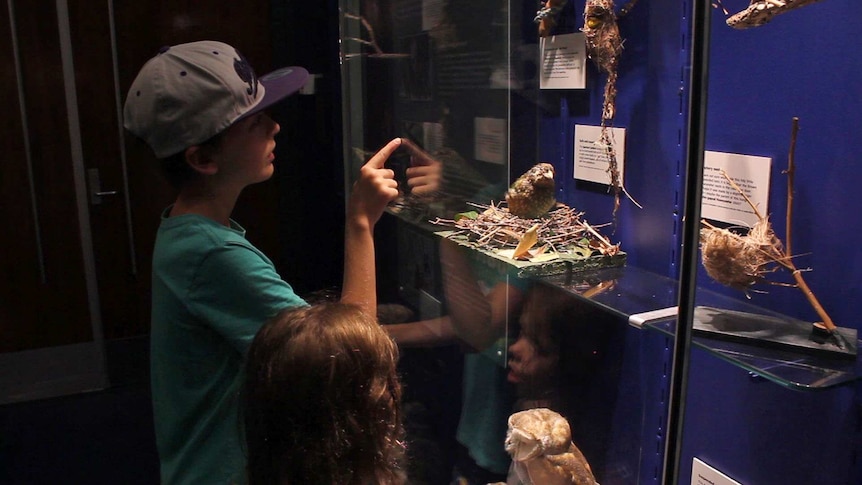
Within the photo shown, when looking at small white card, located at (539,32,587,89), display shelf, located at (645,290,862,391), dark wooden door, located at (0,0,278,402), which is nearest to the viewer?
display shelf, located at (645,290,862,391)

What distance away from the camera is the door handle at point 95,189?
2277 millimetres

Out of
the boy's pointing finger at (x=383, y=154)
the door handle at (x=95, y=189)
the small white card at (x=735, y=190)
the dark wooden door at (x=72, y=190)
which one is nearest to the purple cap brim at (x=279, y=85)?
the boy's pointing finger at (x=383, y=154)

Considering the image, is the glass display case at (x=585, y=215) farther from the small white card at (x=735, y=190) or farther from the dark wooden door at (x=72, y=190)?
the dark wooden door at (x=72, y=190)

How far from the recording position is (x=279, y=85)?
0.88 meters

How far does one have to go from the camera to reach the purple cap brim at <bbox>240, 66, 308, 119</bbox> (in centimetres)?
81

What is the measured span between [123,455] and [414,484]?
1.26m

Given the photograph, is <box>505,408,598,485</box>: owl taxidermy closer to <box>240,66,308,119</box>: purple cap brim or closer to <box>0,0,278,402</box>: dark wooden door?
<box>240,66,308,119</box>: purple cap brim

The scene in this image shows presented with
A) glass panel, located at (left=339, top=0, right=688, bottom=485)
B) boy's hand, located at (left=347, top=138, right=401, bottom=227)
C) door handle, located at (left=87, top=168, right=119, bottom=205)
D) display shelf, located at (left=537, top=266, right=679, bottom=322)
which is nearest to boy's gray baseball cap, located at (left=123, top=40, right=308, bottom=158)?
boy's hand, located at (left=347, top=138, right=401, bottom=227)

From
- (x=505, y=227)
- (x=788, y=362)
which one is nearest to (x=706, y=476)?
(x=788, y=362)

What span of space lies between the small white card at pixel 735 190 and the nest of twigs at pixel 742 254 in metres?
0.04

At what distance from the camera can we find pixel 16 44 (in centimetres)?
213

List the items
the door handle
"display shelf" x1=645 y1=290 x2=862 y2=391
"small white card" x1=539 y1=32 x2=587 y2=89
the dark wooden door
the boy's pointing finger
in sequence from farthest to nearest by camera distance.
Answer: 1. the door handle
2. the dark wooden door
3. "small white card" x1=539 y1=32 x2=587 y2=89
4. the boy's pointing finger
5. "display shelf" x1=645 y1=290 x2=862 y2=391

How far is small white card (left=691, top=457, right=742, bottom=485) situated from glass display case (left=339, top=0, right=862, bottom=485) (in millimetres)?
11

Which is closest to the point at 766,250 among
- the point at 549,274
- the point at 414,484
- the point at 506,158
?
the point at 549,274
